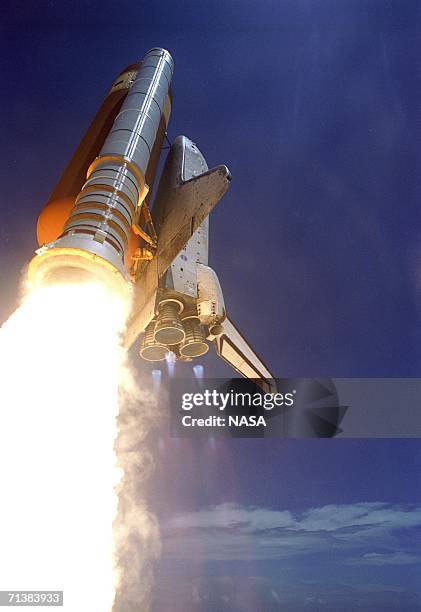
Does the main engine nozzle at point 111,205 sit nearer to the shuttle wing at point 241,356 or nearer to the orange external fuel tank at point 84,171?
the orange external fuel tank at point 84,171

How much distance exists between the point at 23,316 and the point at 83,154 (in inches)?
177

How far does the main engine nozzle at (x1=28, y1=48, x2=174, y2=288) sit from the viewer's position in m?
4.42

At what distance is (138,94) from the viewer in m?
7.60

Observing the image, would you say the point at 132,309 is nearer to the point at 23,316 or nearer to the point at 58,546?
the point at 23,316

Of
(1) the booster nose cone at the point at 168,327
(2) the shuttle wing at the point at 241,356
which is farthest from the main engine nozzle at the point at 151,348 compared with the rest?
(2) the shuttle wing at the point at 241,356

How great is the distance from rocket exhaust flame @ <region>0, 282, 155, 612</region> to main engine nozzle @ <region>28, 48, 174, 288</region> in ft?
0.74

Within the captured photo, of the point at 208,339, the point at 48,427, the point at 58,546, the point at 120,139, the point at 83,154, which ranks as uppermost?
the point at 83,154

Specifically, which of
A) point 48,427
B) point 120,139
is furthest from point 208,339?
point 48,427

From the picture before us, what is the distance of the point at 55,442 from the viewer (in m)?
4.66

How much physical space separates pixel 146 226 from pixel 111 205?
Answer: 331cm

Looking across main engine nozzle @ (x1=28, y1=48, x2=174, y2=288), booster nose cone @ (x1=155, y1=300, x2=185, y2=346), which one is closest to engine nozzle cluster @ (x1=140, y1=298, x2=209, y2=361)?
booster nose cone @ (x1=155, y1=300, x2=185, y2=346)

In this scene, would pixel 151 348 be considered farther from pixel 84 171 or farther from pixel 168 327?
pixel 84 171
